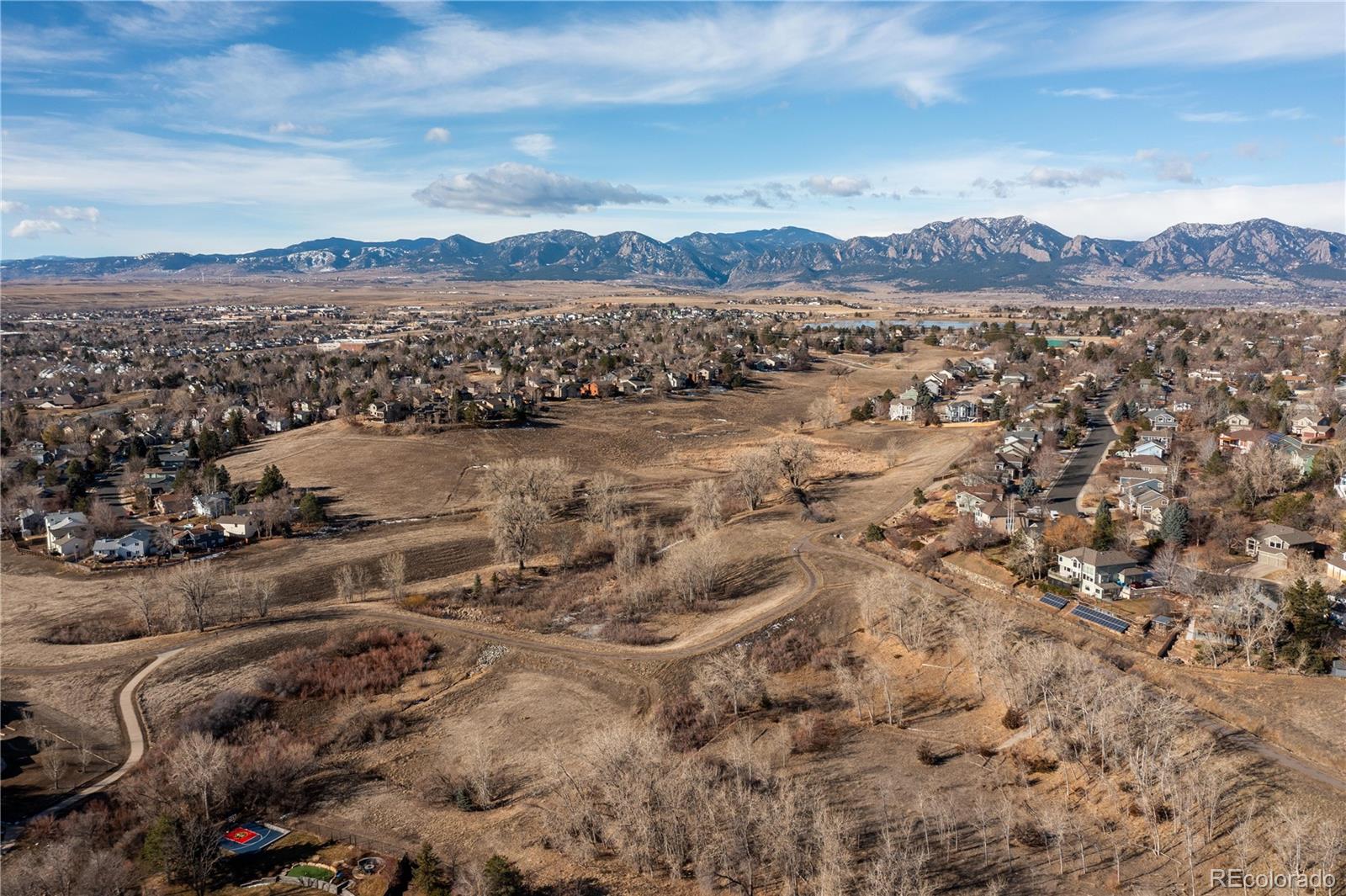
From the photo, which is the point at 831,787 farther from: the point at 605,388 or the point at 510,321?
the point at 510,321

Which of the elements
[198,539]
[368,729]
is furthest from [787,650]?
[198,539]

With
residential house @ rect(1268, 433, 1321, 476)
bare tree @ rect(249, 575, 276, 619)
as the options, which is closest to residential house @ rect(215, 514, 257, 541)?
bare tree @ rect(249, 575, 276, 619)

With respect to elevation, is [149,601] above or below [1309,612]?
below

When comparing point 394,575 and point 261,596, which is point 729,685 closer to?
point 394,575

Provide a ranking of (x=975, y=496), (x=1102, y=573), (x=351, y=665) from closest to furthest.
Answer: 1. (x=351, y=665)
2. (x=1102, y=573)
3. (x=975, y=496)

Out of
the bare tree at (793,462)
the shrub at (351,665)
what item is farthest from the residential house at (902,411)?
the shrub at (351,665)
